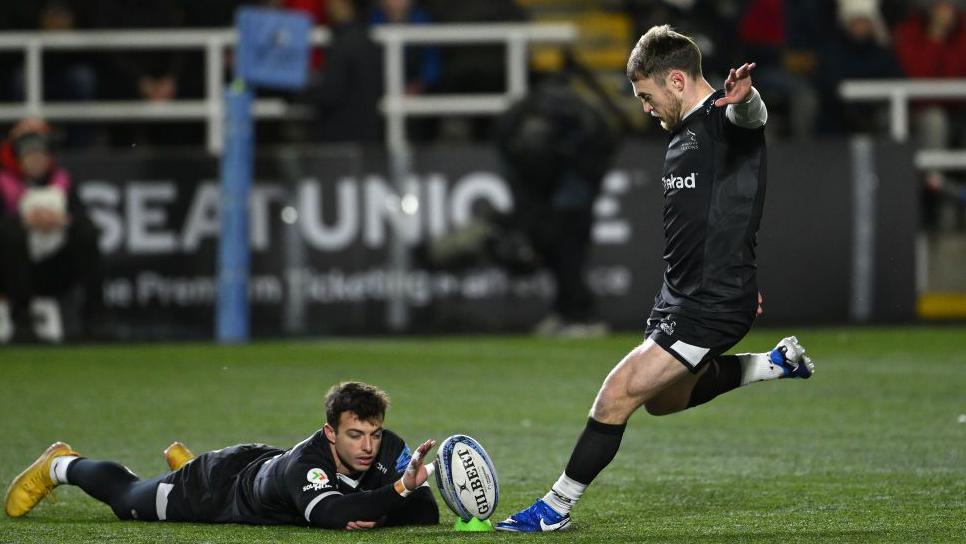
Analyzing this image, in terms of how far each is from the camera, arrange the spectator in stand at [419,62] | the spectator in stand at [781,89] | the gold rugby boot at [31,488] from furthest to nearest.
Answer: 1. the spectator in stand at [419,62]
2. the spectator in stand at [781,89]
3. the gold rugby boot at [31,488]

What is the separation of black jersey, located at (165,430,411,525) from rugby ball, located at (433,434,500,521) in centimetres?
27

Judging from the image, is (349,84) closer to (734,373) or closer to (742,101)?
(734,373)

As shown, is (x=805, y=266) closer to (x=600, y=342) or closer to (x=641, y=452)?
(x=600, y=342)

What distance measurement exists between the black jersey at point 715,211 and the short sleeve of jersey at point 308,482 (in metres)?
1.32

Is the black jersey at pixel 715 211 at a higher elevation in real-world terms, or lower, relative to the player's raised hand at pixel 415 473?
higher

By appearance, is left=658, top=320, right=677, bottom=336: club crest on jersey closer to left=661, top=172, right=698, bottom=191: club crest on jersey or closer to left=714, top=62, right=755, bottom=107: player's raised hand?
left=661, top=172, right=698, bottom=191: club crest on jersey

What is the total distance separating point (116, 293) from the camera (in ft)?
48.7

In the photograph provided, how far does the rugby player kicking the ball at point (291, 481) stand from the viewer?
610 cm

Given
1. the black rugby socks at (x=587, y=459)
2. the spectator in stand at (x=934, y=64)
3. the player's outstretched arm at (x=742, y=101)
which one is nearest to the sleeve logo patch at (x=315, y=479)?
the black rugby socks at (x=587, y=459)

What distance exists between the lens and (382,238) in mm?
15109

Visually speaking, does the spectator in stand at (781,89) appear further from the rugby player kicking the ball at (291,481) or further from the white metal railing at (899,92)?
the rugby player kicking the ball at (291,481)

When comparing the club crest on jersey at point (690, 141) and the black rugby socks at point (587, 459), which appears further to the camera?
the club crest on jersey at point (690, 141)

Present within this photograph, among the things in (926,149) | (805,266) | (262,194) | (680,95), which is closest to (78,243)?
(262,194)

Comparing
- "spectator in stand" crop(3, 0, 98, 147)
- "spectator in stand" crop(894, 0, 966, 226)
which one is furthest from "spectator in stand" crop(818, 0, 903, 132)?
"spectator in stand" crop(3, 0, 98, 147)
